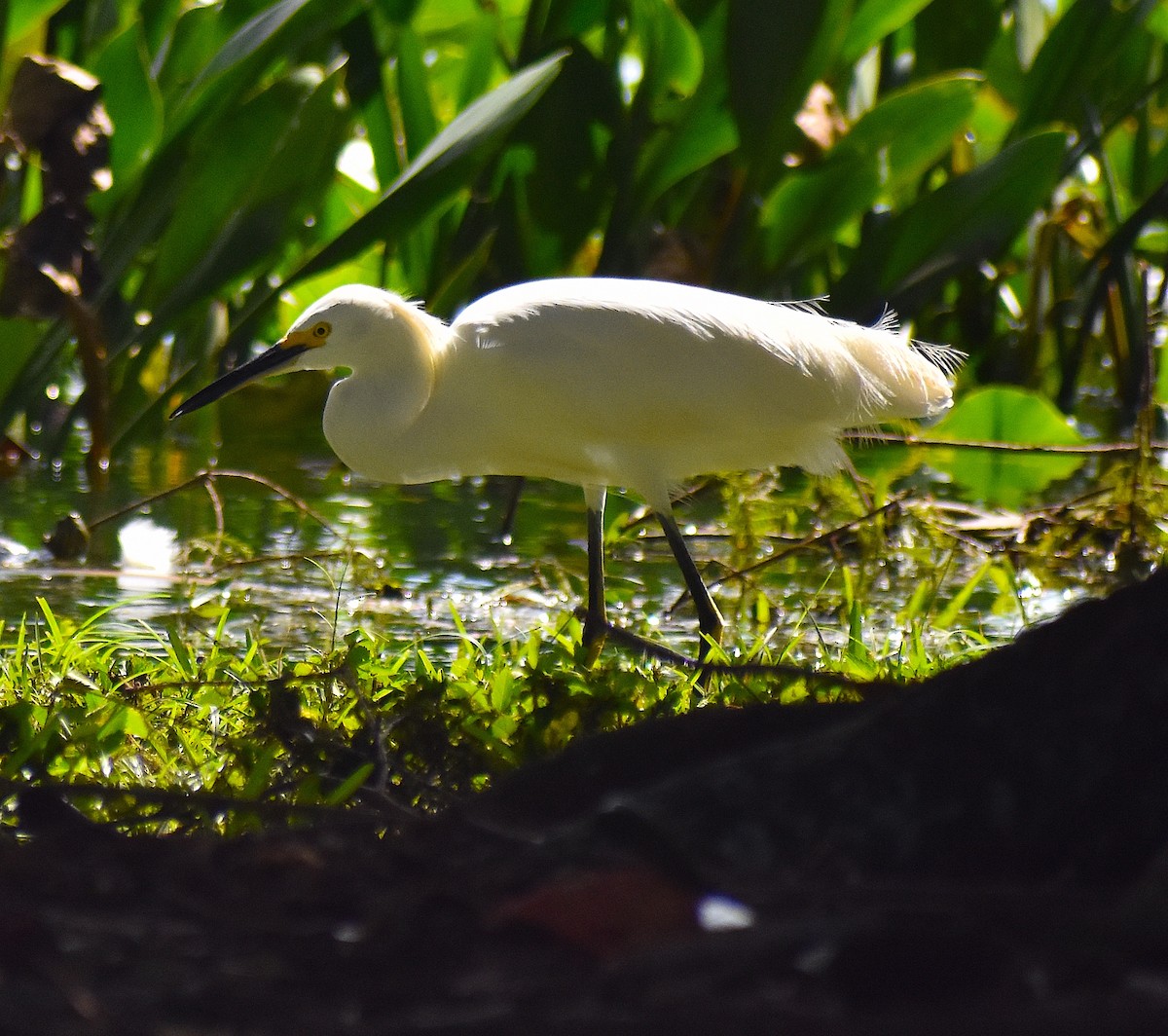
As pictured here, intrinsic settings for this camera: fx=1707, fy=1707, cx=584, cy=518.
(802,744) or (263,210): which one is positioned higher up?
(263,210)

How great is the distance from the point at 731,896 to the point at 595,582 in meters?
2.04

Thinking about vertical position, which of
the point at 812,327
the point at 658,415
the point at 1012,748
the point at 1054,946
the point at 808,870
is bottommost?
the point at 1054,946

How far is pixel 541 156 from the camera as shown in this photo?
5.57 m

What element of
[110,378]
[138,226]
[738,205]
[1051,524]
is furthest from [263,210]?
[1051,524]

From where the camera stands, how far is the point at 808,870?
5.83ft

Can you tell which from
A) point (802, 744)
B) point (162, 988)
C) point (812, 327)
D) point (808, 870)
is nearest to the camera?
point (162, 988)

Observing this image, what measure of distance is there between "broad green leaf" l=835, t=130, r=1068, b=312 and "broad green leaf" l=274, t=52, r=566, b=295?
1755mm

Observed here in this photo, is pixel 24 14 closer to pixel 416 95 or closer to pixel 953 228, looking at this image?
pixel 416 95

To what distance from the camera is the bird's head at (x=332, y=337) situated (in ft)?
11.8

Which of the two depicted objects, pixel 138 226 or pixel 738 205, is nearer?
pixel 138 226

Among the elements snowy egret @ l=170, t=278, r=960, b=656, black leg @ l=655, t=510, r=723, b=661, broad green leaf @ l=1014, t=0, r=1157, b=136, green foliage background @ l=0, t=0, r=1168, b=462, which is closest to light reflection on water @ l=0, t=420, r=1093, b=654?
black leg @ l=655, t=510, r=723, b=661

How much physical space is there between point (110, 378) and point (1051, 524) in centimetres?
328

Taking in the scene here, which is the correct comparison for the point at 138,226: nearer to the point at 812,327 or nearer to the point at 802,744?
→ the point at 812,327

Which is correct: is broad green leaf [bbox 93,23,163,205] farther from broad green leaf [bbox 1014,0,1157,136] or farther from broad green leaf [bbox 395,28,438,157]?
broad green leaf [bbox 1014,0,1157,136]
